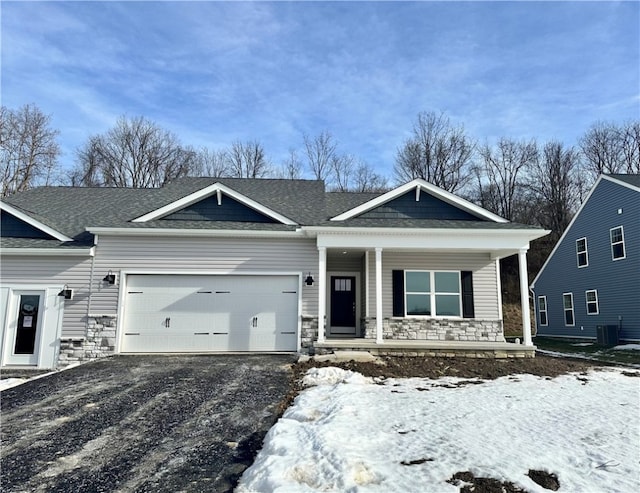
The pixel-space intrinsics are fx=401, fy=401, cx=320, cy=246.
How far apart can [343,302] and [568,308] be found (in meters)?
12.7

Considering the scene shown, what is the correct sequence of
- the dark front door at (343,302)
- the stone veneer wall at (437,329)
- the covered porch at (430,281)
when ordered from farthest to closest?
1. the dark front door at (343,302)
2. the stone veneer wall at (437,329)
3. the covered porch at (430,281)

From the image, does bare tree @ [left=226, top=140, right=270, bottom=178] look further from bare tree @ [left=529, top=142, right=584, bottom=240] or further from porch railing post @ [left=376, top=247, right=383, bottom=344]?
porch railing post @ [left=376, top=247, right=383, bottom=344]

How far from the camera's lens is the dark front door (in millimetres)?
12336

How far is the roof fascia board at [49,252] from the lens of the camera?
33.0 ft

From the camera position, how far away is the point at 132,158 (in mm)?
31016

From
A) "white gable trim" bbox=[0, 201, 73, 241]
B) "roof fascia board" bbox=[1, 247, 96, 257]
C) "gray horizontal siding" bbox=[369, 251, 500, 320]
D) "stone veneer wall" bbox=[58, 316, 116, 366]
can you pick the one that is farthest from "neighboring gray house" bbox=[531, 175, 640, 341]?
"white gable trim" bbox=[0, 201, 73, 241]

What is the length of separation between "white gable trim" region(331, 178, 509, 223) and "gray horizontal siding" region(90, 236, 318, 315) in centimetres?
170

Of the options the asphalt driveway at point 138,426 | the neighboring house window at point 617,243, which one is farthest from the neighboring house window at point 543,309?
the asphalt driveway at point 138,426

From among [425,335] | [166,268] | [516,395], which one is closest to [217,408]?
[516,395]

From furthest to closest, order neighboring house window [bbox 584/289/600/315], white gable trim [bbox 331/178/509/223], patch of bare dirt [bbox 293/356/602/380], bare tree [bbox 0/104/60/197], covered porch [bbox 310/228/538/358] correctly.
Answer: bare tree [bbox 0/104/60/197]
neighboring house window [bbox 584/289/600/315]
white gable trim [bbox 331/178/509/223]
covered porch [bbox 310/228/538/358]
patch of bare dirt [bbox 293/356/602/380]

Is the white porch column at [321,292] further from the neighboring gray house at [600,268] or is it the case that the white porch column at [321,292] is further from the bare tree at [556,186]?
the bare tree at [556,186]

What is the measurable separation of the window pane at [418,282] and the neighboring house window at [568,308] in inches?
438

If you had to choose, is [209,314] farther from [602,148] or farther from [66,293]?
[602,148]

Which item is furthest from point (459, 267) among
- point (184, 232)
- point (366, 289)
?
point (184, 232)
